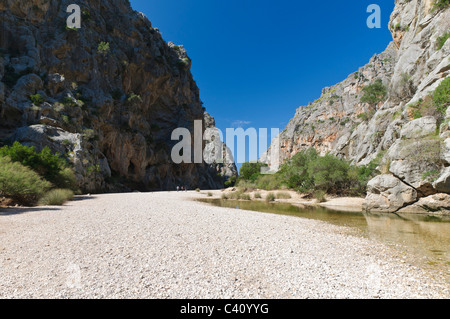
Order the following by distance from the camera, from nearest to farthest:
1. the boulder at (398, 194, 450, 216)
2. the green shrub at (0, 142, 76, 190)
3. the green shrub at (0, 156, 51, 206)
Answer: the green shrub at (0, 156, 51, 206) < the boulder at (398, 194, 450, 216) < the green shrub at (0, 142, 76, 190)

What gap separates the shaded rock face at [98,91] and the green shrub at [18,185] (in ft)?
47.0

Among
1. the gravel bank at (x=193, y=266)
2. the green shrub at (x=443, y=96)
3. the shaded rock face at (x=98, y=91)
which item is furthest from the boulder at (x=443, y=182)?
the shaded rock face at (x=98, y=91)

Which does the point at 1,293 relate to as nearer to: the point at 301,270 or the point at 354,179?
the point at 301,270

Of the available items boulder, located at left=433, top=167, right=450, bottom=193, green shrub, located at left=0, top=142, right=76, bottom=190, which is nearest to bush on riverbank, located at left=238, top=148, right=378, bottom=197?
boulder, located at left=433, top=167, right=450, bottom=193

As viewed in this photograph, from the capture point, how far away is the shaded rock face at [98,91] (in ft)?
91.1

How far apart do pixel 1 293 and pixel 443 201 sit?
19.4 metres

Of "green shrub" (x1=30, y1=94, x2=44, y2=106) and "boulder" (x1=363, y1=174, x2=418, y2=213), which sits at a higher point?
"green shrub" (x1=30, y1=94, x2=44, y2=106)

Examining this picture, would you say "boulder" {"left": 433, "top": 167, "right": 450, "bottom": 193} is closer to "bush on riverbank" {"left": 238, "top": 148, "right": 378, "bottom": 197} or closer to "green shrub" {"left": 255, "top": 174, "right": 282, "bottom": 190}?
"bush on riverbank" {"left": 238, "top": 148, "right": 378, "bottom": 197}

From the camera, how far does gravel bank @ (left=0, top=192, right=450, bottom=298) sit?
345 centimetres

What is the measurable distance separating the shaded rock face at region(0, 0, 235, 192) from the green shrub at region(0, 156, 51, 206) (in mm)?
14317

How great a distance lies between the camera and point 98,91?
4203 centimetres

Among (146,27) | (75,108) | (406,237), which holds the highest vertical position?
(146,27)
